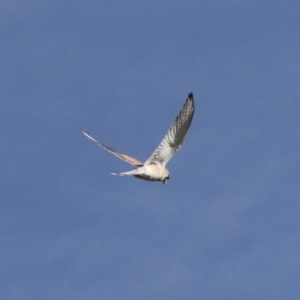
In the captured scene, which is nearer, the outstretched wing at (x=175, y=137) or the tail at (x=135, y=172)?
the tail at (x=135, y=172)

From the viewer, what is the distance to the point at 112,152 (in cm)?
3597

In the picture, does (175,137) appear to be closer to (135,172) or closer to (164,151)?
(164,151)

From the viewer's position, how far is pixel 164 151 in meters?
36.3

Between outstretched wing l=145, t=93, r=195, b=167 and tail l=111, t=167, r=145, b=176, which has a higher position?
outstretched wing l=145, t=93, r=195, b=167

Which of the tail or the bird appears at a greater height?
the bird

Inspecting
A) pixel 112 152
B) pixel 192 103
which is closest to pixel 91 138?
pixel 112 152

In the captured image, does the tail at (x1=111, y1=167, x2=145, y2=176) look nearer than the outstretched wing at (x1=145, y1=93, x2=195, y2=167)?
Yes

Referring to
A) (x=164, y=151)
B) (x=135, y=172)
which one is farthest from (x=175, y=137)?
(x=135, y=172)

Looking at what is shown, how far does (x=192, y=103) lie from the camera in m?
35.2

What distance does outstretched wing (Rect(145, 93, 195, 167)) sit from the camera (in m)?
35.2

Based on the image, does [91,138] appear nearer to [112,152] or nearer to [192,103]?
[112,152]

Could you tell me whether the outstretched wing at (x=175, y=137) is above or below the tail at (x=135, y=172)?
above

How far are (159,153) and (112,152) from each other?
Answer: 134 cm

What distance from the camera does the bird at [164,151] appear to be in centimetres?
3522
